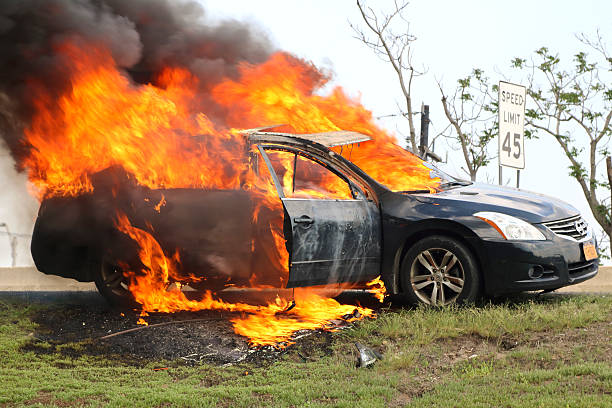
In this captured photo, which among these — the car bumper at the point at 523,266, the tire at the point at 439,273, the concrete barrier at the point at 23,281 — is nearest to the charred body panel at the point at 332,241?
the tire at the point at 439,273

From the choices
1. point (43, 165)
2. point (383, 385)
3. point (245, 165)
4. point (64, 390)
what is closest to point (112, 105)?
point (43, 165)

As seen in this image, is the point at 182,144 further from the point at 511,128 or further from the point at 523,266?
the point at 511,128

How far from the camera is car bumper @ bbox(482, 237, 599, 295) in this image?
7629mm

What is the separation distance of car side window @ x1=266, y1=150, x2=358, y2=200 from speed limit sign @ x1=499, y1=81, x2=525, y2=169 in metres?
6.09

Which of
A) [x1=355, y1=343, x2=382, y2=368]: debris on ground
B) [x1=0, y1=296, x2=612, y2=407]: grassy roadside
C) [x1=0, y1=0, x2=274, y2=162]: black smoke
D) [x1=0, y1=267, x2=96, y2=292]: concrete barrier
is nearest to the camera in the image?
[x1=0, y1=296, x2=612, y2=407]: grassy roadside

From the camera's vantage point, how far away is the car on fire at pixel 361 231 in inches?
301

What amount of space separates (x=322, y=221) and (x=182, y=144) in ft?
6.87

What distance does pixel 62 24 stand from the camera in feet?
31.6

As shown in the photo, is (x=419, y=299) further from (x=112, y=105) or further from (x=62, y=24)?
(x=62, y=24)

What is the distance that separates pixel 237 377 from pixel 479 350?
2234mm

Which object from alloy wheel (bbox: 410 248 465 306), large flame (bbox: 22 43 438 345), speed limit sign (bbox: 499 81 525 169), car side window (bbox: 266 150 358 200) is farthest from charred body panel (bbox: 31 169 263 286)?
speed limit sign (bbox: 499 81 525 169)

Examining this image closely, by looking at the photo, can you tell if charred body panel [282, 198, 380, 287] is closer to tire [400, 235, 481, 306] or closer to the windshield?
tire [400, 235, 481, 306]

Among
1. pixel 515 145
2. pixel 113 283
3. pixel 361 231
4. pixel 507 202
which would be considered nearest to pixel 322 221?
pixel 361 231

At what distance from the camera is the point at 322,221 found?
7.61 meters
